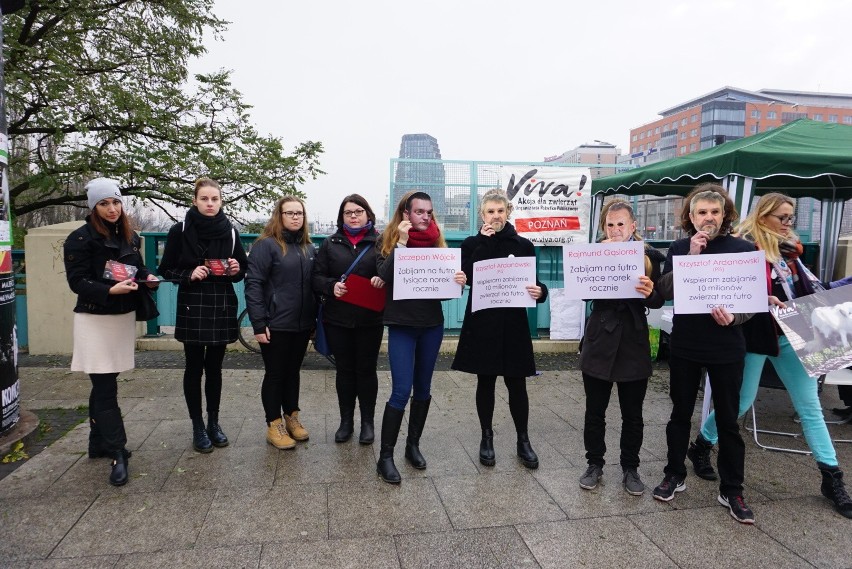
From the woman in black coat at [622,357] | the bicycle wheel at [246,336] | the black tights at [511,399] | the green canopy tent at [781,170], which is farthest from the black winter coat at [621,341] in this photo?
the bicycle wheel at [246,336]

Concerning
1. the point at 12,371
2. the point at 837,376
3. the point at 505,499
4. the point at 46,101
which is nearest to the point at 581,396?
the point at 837,376

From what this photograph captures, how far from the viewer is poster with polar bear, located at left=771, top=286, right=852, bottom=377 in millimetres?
3385

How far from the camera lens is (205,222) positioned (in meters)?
3.81

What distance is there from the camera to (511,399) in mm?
3881

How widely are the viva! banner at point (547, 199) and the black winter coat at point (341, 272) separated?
4542mm

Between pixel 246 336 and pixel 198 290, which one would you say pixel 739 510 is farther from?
pixel 246 336

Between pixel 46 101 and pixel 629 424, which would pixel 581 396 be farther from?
pixel 46 101

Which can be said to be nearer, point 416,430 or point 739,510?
point 739,510

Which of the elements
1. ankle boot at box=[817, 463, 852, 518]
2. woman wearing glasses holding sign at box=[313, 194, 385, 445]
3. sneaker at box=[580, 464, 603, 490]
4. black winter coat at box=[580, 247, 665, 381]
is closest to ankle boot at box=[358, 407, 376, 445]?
woman wearing glasses holding sign at box=[313, 194, 385, 445]

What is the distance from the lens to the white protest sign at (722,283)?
10.3ft

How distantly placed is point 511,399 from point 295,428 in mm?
1758

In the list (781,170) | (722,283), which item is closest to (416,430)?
(722,283)

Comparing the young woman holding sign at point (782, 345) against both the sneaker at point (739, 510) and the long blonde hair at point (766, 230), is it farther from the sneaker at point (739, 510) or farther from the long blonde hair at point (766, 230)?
the sneaker at point (739, 510)

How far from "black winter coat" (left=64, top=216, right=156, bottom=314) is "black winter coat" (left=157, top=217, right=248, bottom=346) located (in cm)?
25
